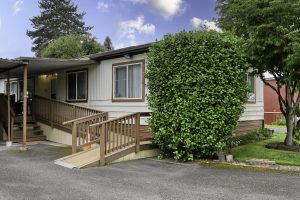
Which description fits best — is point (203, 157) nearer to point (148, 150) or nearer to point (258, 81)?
point (148, 150)

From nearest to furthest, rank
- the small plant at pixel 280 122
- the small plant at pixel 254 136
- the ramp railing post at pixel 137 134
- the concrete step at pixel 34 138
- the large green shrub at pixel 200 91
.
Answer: the large green shrub at pixel 200 91 < the ramp railing post at pixel 137 134 < the small plant at pixel 254 136 < the concrete step at pixel 34 138 < the small plant at pixel 280 122

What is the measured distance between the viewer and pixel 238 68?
28.7 ft

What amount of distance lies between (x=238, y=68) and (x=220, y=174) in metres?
2.75

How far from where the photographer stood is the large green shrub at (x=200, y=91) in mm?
8547

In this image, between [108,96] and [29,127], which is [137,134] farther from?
[29,127]

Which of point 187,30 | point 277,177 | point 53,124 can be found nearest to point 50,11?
point 53,124

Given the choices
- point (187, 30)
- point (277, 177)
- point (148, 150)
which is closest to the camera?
point (277, 177)

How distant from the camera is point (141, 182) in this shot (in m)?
6.97

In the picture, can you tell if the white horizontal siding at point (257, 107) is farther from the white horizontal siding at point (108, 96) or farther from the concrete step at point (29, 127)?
the concrete step at point (29, 127)

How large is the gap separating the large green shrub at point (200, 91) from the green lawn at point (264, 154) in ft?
3.96

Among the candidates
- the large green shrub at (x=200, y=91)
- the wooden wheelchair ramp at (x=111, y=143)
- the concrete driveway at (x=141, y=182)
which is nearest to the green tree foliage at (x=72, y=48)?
the wooden wheelchair ramp at (x=111, y=143)

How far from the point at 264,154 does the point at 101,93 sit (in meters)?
6.70

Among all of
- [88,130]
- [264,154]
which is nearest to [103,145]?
[88,130]

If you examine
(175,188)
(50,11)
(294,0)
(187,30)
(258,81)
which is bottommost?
(175,188)
